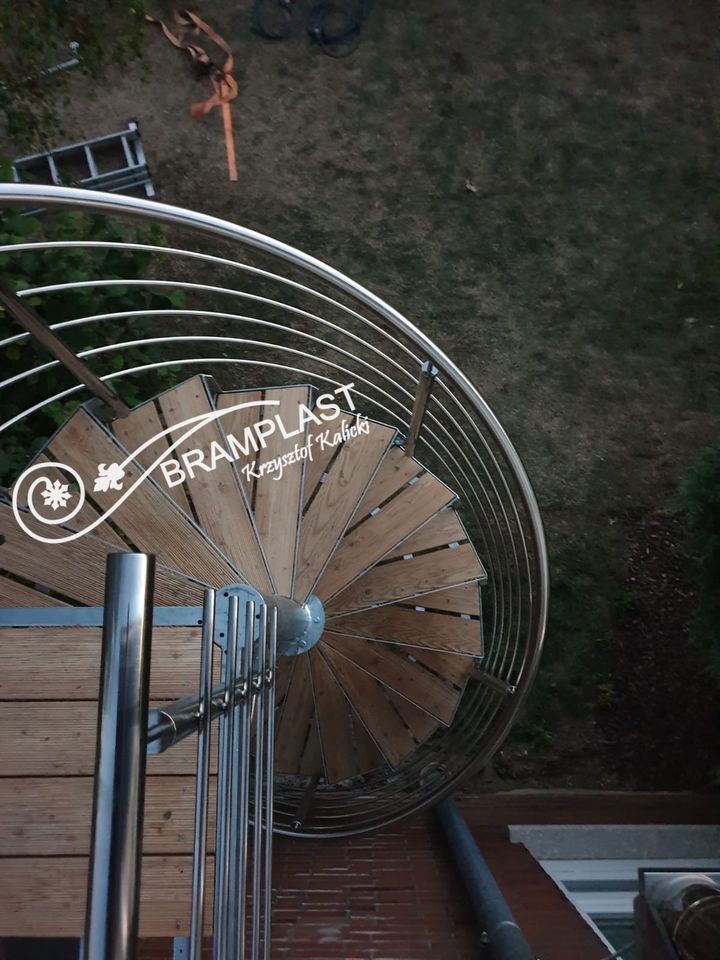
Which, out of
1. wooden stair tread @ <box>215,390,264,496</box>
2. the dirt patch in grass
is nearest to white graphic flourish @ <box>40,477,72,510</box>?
wooden stair tread @ <box>215,390,264,496</box>

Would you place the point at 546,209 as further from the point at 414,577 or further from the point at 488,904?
the point at 488,904

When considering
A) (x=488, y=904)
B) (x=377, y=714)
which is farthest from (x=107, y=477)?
(x=488, y=904)

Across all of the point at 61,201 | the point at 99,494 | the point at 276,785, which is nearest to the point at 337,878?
the point at 276,785

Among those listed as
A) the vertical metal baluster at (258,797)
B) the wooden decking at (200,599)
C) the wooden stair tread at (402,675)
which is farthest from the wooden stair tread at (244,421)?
the vertical metal baluster at (258,797)

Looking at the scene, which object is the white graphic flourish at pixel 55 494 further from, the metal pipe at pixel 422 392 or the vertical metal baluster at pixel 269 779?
the vertical metal baluster at pixel 269 779

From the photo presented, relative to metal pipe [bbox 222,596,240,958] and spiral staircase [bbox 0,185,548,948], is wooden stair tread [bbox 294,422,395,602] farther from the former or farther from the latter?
metal pipe [bbox 222,596,240,958]

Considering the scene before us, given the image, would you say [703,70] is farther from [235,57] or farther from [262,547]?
[262,547]
